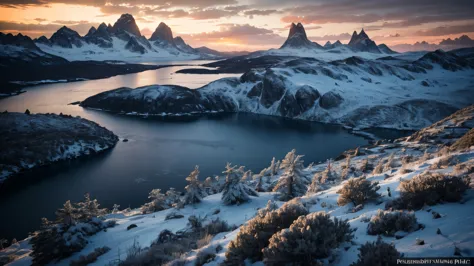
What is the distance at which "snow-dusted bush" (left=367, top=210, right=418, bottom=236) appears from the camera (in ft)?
22.9

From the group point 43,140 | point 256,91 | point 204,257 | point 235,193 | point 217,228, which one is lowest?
point 43,140

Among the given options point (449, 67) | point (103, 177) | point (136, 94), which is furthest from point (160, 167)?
point (449, 67)

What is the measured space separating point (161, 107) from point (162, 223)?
398 ft

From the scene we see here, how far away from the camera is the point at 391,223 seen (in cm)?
721

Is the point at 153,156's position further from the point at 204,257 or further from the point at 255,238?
the point at 255,238

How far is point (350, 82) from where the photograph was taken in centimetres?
15262

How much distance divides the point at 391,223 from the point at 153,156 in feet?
220

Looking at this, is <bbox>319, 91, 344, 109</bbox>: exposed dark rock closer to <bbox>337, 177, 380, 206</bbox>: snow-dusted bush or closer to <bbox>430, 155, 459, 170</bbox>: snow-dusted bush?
<bbox>430, 155, 459, 170</bbox>: snow-dusted bush

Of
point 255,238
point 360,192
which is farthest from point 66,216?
point 360,192

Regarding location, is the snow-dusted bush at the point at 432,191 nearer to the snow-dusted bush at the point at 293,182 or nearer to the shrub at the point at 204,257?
the shrub at the point at 204,257

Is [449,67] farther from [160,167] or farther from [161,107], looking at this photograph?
[160,167]

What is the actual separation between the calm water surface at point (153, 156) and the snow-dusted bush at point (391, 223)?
42885 mm

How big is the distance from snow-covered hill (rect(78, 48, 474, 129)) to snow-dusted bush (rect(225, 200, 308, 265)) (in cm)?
10676

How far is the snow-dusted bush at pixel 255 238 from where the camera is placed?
24.3ft
